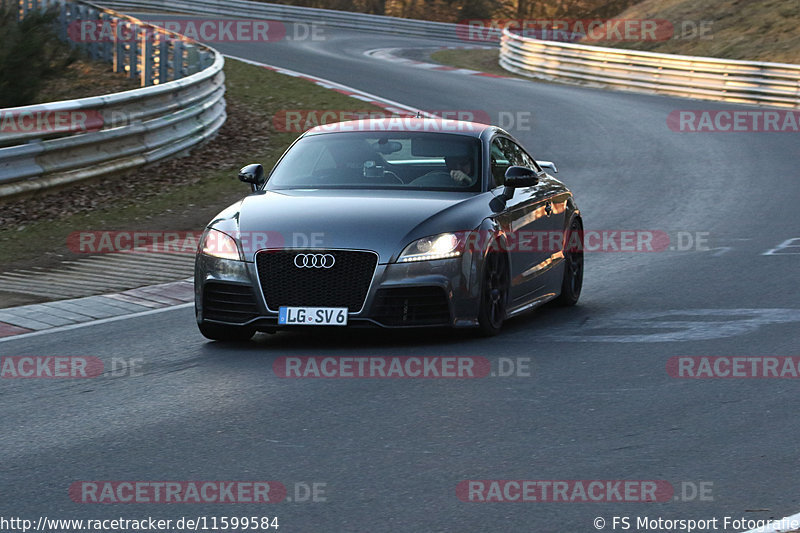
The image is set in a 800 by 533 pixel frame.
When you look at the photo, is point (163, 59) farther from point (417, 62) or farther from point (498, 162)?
point (417, 62)

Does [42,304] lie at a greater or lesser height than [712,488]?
lesser

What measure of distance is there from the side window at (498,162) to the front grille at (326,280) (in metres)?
1.77

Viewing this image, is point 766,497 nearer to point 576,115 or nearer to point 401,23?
point 576,115

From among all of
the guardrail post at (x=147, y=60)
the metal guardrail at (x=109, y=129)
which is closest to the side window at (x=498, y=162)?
the metal guardrail at (x=109, y=129)

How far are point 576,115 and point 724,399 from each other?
63.7 feet

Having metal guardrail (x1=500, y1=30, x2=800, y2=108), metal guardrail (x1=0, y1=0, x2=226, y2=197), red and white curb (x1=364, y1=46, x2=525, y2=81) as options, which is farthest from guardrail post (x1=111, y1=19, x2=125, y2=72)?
metal guardrail (x1=500, y1=30, x2=800, y2=108)

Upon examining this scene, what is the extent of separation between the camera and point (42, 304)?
10875 millimetres

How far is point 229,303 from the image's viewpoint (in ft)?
29.1

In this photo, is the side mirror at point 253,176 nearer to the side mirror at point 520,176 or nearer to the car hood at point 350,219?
the car hood at point 350,219

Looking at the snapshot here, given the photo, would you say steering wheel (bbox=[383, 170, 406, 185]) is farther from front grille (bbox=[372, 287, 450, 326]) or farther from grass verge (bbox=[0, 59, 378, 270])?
grass verge (bbox=[0, 59, 378, 270])

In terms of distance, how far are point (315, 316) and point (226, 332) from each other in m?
0.85

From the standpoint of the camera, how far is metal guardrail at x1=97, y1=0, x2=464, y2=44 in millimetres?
50969

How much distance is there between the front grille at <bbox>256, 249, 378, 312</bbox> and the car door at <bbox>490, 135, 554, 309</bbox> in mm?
1308

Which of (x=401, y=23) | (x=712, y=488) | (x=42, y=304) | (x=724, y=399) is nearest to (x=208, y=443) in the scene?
(x=712, y=488)
